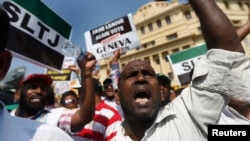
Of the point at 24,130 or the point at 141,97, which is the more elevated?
the point at 141,97

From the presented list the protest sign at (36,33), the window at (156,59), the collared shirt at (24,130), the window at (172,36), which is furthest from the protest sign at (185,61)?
the window at (156,59)

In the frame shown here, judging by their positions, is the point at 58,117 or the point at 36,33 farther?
the point at 36,33

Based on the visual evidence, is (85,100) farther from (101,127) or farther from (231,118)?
(231,118)

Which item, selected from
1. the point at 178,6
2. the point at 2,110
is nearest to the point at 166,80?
the point at 2,110

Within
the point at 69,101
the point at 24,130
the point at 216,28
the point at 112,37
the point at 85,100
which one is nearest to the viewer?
the point at 24,130

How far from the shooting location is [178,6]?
40.6 metres

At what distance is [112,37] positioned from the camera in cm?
562

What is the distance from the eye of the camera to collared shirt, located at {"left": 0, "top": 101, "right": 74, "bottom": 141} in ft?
3.20

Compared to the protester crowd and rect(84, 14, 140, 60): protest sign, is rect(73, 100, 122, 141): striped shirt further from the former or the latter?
rect(84, 14, 140, 60): protest sign

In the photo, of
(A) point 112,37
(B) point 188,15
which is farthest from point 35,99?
(B) point 188,15

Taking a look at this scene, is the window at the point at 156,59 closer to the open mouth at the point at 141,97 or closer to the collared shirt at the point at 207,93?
the open mouth at the point at 141,97

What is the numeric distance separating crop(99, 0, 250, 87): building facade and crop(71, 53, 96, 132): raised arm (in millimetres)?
35237

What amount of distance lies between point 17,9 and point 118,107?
172 centimetres

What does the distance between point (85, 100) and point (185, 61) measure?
4.96 m
